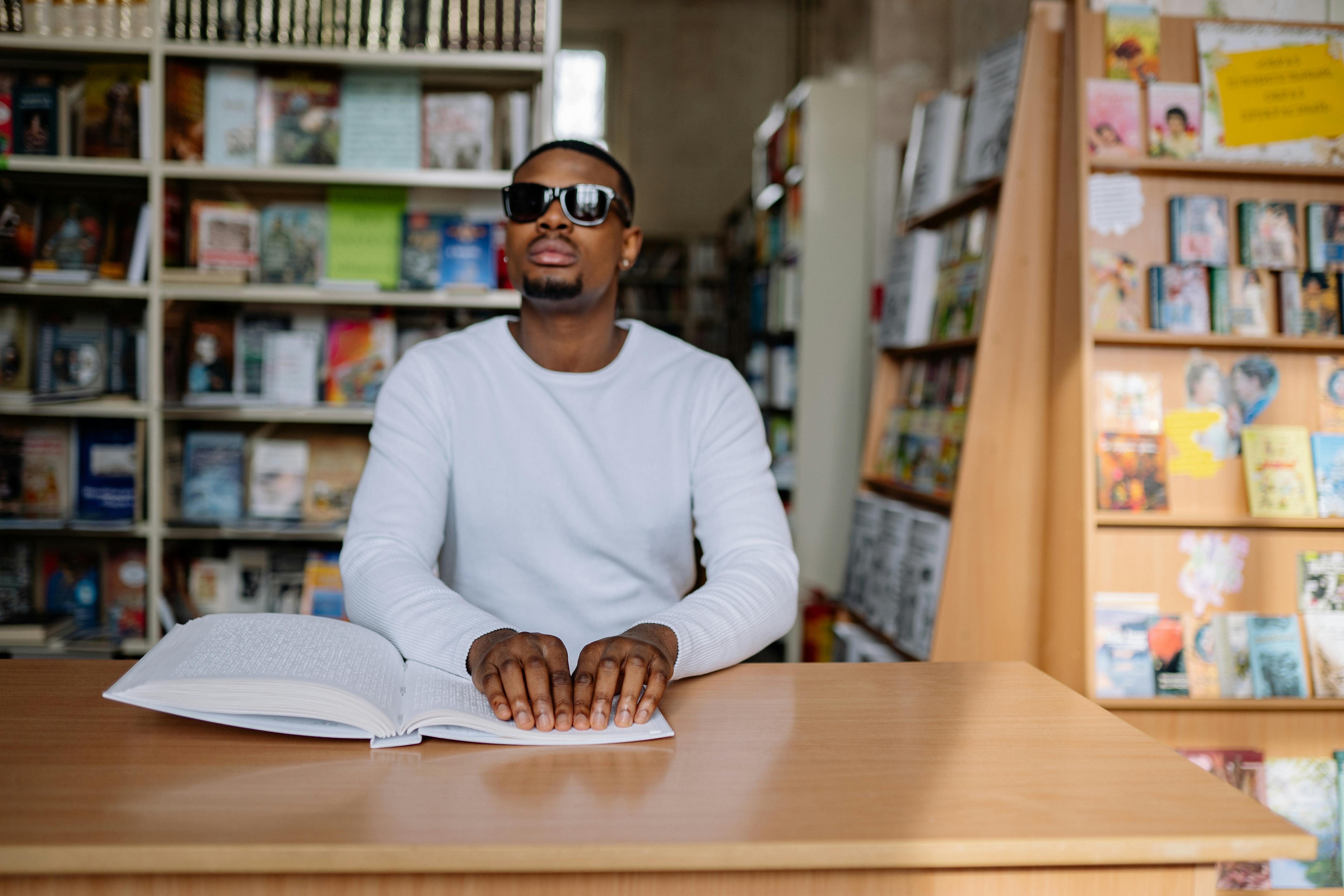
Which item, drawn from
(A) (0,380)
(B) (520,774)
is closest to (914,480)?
(B) (520,774)

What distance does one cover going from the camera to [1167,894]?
777mm

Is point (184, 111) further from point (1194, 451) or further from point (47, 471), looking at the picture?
point (1194, 451)

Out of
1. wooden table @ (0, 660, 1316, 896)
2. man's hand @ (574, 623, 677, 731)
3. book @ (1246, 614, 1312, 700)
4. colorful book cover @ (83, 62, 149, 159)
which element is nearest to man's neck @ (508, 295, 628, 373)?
man's hand @ (574, 623, 677, 731)

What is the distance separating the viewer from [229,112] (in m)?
2.85

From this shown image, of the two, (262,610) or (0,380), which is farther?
(262,610)

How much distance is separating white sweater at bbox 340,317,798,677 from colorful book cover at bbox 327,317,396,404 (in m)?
1.40

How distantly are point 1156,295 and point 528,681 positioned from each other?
5.76 ft

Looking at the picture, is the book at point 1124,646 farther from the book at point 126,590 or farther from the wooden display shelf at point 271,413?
the book at point 126,590

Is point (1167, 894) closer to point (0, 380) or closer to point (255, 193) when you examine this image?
point (255, 193)

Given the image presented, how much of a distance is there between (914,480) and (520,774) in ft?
7.04

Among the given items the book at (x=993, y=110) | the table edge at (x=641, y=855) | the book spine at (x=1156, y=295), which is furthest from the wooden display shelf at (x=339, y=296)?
the table edge at (x=641, y=855)

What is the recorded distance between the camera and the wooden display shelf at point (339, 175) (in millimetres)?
2777

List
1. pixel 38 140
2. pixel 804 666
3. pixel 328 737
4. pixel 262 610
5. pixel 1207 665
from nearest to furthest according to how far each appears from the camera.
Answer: pixel 328 737 → pixel 804 666 → pixel 1207 665 → pixel 38 140 → pixel 262 610

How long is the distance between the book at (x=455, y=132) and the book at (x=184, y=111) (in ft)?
2.04
